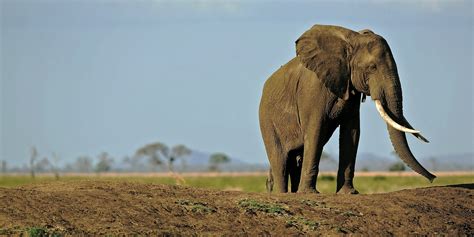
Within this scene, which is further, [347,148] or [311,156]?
[347,148]

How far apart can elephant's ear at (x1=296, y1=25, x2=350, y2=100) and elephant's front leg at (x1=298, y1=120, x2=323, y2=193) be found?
0.76m

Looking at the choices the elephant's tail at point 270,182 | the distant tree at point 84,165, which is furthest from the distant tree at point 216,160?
the elephant's tail at point 270,182

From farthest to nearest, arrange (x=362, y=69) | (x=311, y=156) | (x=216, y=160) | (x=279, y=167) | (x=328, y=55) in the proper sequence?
(x=216, y=160) < (x=279, y=167) < (x=328, y=55) < (x=311, y=156) < (x=362, y=69)

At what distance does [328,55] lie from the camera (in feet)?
70.5

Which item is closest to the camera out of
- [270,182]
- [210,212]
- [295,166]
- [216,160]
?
[210,212]

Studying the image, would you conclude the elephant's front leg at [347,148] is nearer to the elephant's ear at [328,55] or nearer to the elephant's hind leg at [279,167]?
the elephant's ear at [328,55]

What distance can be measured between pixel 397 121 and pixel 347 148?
1.27 m

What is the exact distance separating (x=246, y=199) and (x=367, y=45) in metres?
4.10

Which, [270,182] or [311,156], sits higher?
[311,156]

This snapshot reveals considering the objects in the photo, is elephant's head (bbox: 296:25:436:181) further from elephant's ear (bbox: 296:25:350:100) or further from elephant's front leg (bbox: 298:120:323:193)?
elephant's front leg (bbox: 298:120:323:193)

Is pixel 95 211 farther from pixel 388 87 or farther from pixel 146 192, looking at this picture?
pixel 388 87

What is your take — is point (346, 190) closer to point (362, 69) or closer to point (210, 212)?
point (362, 69)

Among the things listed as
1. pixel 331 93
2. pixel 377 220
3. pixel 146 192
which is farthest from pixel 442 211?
pixel 146 192

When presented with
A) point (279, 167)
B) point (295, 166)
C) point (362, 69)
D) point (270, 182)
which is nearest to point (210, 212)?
point (362, 69)
